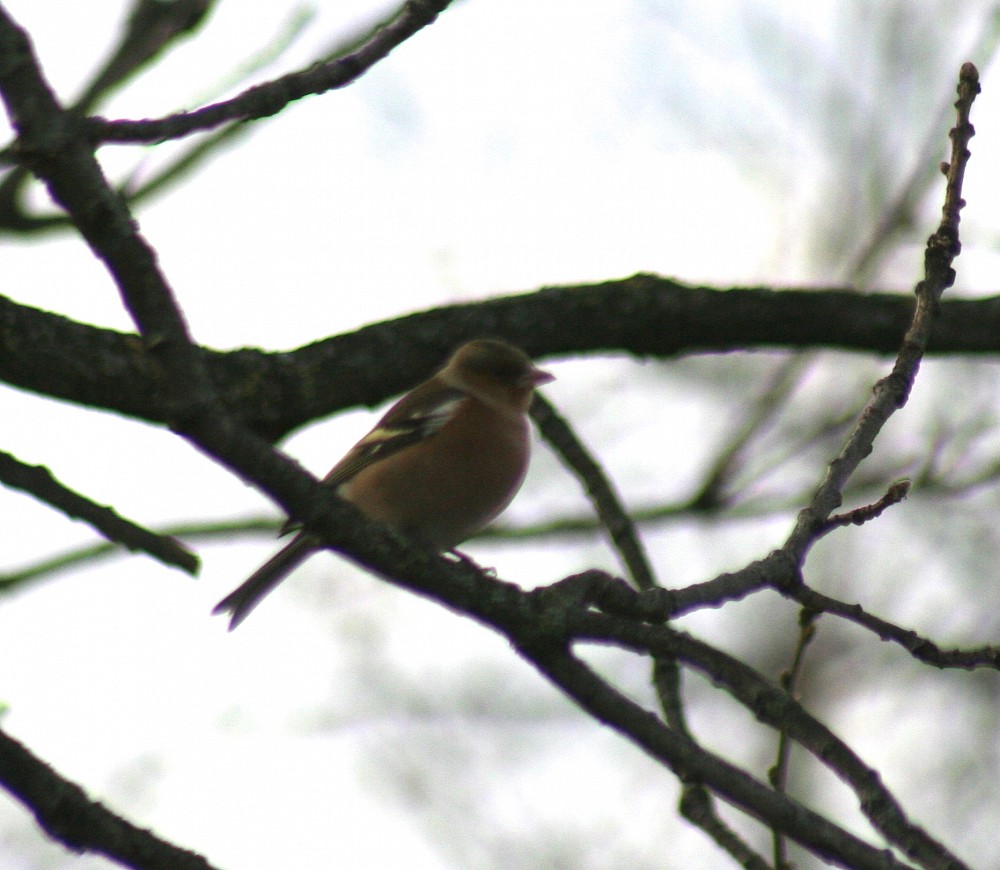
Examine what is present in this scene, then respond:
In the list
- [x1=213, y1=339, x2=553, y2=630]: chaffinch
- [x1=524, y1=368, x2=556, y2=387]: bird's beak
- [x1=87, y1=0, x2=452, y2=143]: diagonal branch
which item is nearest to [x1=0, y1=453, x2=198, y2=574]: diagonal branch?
[x1=87, y1=0, x2=452, y2=143]: diagonal branch

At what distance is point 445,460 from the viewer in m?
5.79

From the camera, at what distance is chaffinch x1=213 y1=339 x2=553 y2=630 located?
5.70 m

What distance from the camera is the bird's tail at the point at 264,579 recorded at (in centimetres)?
584

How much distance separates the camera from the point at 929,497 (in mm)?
6562

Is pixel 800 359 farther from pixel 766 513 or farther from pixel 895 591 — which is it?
pixel 895 591

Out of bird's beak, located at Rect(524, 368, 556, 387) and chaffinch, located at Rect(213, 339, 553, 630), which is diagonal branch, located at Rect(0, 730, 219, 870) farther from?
bird's beak, located at Rect(524, 368, 556, 387)

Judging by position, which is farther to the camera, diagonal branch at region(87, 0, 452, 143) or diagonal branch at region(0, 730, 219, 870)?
diagonal branch at region(0, 730, 219, 870)

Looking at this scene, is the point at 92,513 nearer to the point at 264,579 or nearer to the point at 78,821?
the point at 78,821

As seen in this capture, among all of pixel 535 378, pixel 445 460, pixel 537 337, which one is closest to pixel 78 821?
pixel 537 337

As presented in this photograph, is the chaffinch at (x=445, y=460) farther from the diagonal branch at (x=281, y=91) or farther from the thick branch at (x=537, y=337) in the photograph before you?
the diagonal branch at (x=281, y=91)

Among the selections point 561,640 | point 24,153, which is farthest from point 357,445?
point 24,153

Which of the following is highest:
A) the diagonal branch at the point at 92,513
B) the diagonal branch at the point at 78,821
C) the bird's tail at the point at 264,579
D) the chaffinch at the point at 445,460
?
the chaffinch at the point at 445,460

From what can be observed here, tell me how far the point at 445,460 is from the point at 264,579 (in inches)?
40.7

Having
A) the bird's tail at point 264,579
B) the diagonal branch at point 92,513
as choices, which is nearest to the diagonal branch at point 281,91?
the diagonal branch at point 92,513
